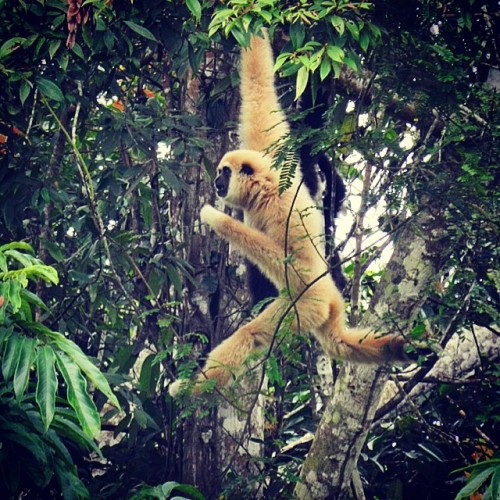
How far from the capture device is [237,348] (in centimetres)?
509

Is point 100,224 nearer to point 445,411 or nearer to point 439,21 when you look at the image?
point 439,21

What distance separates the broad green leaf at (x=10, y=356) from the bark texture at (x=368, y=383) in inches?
88.5

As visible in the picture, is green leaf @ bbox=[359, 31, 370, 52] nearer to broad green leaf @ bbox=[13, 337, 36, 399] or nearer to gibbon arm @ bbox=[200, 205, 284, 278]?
gibbon arm @ bbox=[200, 205, 284, 278]

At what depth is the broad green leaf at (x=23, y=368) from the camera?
2941 mm

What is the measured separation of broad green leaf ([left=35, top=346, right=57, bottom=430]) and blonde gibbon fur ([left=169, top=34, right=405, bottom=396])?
176 centimetres

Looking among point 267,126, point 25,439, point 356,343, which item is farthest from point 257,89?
point 25,439

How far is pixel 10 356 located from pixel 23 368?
88 mm

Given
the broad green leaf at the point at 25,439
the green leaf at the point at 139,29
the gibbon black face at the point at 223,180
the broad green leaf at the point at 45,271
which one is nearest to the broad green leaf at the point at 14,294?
the broad green leaf at the point at 45,271

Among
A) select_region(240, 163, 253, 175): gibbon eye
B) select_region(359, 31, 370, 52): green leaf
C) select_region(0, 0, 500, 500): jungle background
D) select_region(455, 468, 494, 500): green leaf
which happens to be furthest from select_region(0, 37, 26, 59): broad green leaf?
select_region(455, 468, 494, 500): green leaf

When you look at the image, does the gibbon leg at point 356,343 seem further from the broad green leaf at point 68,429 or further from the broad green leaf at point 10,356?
the broad green leaf at point 10,356

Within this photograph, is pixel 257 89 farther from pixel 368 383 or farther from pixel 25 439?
pixel 25 439

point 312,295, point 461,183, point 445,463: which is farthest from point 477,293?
point 445,463

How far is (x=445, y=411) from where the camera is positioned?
5.85m

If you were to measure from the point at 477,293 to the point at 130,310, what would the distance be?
2574 millimetres
